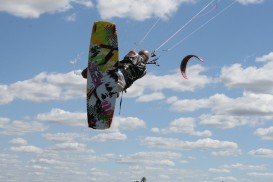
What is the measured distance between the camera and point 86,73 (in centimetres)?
2739

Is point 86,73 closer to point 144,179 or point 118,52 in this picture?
point 118,52

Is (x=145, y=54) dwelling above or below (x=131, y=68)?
above

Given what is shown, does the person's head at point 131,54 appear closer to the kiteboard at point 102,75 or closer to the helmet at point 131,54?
the helmet at point 131,54

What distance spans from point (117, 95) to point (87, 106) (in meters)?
1.70

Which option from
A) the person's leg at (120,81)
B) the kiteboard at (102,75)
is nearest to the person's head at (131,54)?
the kiteboard at (102,75)

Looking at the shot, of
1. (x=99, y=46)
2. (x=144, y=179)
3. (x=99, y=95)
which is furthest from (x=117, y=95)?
(x=144, y=179)

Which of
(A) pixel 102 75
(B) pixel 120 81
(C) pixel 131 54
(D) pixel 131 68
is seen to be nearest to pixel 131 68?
(D) pixel 131 68

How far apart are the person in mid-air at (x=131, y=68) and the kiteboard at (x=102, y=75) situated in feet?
1.14

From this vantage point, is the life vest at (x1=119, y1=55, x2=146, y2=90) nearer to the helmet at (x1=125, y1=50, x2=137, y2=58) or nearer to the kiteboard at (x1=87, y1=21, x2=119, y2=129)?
the helmet at (x1=125, y1=50, x2=137, y2=58)

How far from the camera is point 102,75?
2695 cm

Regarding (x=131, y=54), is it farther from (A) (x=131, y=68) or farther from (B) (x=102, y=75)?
(B) (x=102, y=75)

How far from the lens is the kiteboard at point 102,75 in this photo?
26484 mm

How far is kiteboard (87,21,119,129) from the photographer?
2648 cm

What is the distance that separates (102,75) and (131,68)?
5.23ft
